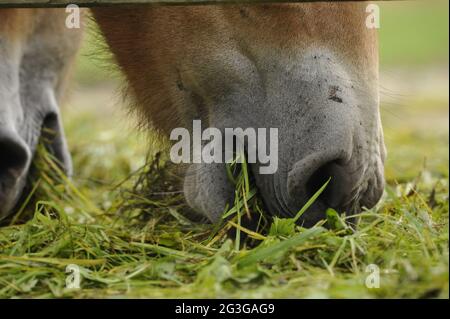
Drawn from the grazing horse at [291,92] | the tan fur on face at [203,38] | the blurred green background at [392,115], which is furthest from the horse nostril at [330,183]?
the blurred green background at [392,115]

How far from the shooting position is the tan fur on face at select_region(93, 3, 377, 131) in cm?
242

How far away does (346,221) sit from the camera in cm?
248

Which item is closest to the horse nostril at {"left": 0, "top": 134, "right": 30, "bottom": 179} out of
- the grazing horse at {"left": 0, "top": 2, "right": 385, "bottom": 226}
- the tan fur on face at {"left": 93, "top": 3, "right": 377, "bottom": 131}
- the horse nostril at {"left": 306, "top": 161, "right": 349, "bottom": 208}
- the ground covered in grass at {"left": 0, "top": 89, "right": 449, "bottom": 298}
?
the ground covered in grass at {"left": 0, "top": 89, "right": 449, "bottom": 298}

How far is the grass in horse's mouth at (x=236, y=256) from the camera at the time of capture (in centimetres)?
203

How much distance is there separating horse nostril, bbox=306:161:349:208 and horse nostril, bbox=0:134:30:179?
1.17 meters

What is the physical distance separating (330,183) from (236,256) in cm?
39

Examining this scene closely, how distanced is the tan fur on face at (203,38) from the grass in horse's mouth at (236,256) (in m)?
0.40

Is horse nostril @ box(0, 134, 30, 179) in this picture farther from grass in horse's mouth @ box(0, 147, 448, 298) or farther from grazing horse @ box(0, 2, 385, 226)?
grazing horse @ box(0, 2, 385, 226)

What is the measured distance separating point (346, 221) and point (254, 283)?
20.4 inches

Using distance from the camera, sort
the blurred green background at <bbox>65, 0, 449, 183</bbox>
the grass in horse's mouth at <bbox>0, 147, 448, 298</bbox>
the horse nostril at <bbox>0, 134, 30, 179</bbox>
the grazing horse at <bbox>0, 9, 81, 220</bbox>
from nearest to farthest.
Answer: the grass in horse's mouth at <bbox>0, 147, 448, 298</bbox>
the horse nostril at <bbox>0, 134, 30, 179</bbox>
the grazing horse at <bbox>0, 9, 81, 220</bbox>
the blurred green background at <bbox>65, 0, 449, 183</bbox>

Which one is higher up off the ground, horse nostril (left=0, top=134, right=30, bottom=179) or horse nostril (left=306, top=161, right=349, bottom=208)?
horse nostril (left=0, top=134, right=30, bottom=179)

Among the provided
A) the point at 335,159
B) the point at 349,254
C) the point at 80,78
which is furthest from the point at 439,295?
the point at 80,78

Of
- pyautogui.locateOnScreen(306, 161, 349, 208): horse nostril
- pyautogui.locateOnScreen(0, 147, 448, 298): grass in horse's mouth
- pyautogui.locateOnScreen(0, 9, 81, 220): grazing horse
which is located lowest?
pyautogui.locateOnScreen(0, 147, 448, 298): grass in horse's mouth

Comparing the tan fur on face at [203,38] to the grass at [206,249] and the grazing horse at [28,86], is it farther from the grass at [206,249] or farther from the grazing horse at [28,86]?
the grazing horse at [28,86]
